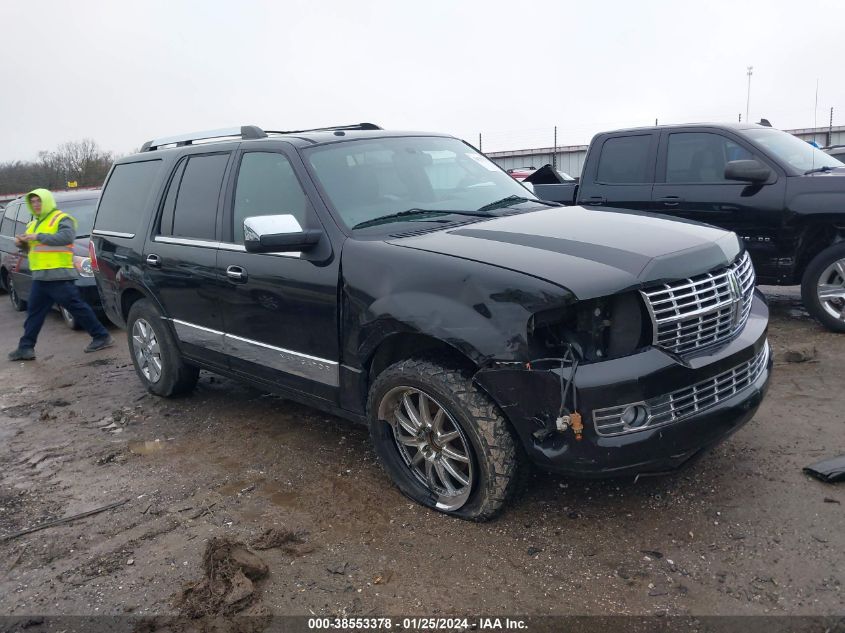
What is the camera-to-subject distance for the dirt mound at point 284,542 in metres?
3.29

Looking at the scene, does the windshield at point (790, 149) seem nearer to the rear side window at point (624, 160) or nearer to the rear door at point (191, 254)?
the rear side window at point (624, 160)

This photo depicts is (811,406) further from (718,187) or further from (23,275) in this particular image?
(23,275)

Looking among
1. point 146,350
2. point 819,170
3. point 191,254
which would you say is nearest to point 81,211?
point 146,350

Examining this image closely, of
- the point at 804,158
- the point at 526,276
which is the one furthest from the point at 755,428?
the point at 804,158

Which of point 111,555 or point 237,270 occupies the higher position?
point 237,270

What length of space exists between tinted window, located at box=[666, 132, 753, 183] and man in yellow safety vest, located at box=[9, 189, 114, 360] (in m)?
6.39

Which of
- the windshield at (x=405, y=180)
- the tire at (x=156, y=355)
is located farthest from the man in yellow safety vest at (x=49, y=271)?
the windshield at (x=405, y=180)

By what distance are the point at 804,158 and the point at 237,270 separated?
537 cm

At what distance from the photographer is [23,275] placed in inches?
393

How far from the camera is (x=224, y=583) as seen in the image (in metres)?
3.04

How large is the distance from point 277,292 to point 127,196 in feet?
8.15

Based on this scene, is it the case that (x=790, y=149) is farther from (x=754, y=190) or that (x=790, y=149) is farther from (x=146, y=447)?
(x=146, y=447)

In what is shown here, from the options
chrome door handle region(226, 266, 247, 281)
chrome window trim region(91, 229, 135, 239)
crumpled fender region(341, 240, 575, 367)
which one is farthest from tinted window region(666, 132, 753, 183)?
chrome window trim region(91, 229, 135, 239)

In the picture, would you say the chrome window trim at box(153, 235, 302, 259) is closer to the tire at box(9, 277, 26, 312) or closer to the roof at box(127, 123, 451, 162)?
the roof at box(127, 123, 451, 162)
